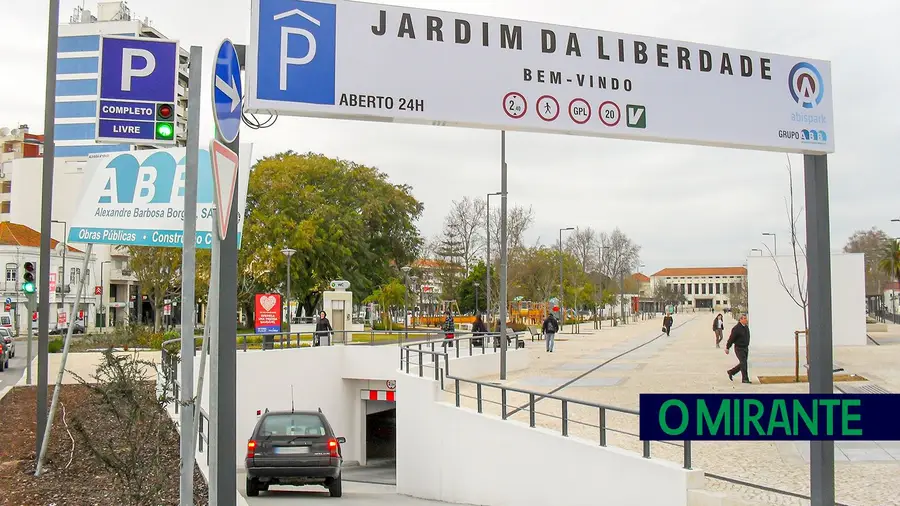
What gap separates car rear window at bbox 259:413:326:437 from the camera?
14742 mm

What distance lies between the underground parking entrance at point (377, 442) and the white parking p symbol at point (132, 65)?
18.0 m

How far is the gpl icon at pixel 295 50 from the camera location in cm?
629

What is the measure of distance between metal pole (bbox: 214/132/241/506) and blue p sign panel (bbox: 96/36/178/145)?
61 centimetres

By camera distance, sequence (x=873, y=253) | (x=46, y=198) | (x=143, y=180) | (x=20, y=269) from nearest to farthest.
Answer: (x=143, y=180) → (x=46, y=198) → (x=20, y=269) → (x=873, y=253)

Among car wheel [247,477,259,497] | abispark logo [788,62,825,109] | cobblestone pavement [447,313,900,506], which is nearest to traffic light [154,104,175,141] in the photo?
abispark logo [788,62,825,109]

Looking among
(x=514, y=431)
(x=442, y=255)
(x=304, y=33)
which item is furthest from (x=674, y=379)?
(x=442, y=255)

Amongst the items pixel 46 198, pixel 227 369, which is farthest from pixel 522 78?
pixel 46 198

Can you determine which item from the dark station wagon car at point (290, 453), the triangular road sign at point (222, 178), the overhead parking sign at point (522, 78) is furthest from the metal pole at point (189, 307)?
the dark station wagon car at point (290, 453)

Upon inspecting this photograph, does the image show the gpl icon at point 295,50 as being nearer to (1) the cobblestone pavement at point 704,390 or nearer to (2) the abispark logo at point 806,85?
(2) the abispark logo at point 806,85

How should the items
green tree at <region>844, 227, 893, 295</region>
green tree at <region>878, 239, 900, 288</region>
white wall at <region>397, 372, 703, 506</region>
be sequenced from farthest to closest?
green tree at <region>844, 227, 893, 295</region>
green tree at <region>878, 239, 900, 288</region>
white wall at <region>397, 372, 703, 506</region>

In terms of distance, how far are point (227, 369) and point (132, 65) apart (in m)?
2.30

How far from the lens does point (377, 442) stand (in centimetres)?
3388

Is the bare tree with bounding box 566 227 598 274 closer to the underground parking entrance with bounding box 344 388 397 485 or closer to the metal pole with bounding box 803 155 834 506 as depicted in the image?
the underground parking entrance with bounding box 344 388 397 485

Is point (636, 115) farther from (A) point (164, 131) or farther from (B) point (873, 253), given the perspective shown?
(B) point (873, 253)
